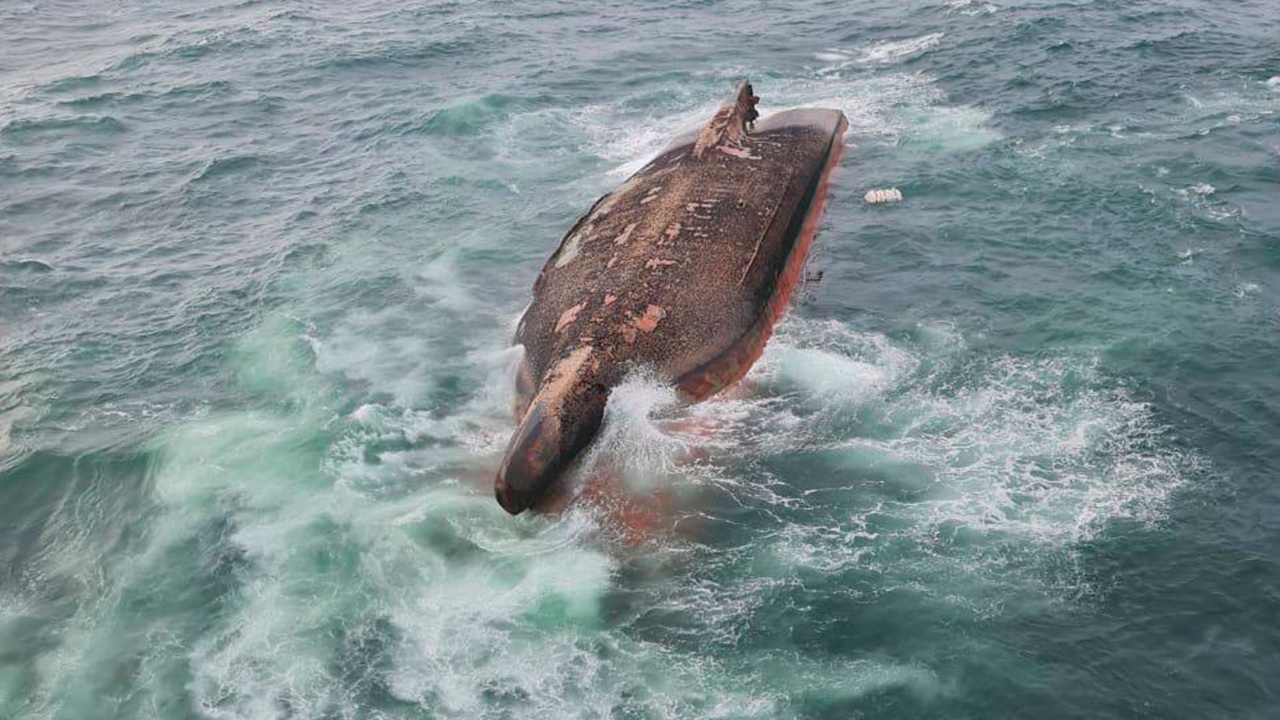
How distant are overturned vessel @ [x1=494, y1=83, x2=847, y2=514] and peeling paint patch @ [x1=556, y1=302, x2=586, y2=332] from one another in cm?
4

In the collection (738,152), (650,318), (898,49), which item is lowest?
(898,49)

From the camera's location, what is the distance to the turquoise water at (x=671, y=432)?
18.5m

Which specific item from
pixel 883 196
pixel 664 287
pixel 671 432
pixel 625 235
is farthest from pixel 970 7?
pixel 671 432

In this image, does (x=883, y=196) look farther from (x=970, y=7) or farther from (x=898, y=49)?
(x=970, y=7)

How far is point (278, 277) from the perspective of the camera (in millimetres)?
34625

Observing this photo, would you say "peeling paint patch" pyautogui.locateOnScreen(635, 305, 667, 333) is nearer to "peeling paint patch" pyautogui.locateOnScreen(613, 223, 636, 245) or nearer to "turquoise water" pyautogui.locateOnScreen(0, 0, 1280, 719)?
"turquoise water" pyautogui.locateOnScreen(0, 0, 1280, 719)

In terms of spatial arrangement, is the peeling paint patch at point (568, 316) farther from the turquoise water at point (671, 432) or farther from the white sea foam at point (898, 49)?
the white sea foam at point (898, 49)

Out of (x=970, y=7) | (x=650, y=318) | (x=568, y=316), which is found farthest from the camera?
(x=970, y=7)

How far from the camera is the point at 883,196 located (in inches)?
1427

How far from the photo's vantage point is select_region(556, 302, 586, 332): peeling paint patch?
26531 mm

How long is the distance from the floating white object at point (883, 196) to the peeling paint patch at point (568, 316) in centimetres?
1438

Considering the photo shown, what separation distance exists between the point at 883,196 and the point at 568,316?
15.3 metres

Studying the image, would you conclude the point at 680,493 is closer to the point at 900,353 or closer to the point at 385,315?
the point at 900,353

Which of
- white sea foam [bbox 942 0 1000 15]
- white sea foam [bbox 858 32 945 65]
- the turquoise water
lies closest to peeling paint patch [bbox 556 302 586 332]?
the turquoise water
